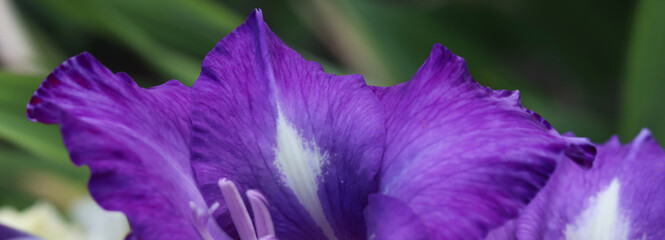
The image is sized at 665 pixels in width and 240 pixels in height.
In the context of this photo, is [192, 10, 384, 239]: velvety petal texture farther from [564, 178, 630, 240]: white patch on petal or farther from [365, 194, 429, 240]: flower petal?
[564, 178, 630, 240]: white patch on petal

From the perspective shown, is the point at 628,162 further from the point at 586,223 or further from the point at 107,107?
the point at 107,107

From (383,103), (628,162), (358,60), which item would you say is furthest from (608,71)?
(383,103)

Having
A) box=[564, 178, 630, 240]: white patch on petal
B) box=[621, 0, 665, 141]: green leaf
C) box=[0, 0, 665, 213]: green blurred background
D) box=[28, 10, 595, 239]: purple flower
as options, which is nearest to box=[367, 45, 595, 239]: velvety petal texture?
box=[28, 10, 595, 239]: purple flower

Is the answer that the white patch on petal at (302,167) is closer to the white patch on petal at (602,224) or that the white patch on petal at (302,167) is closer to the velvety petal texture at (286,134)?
the velvety petal texture at (286,134)

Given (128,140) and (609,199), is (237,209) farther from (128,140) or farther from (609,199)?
(609,199)

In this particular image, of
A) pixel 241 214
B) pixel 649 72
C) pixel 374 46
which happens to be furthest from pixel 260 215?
pixel 374 46

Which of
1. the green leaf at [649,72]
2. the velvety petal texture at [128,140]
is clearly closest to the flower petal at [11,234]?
the velvety petal texture at [128,140]
